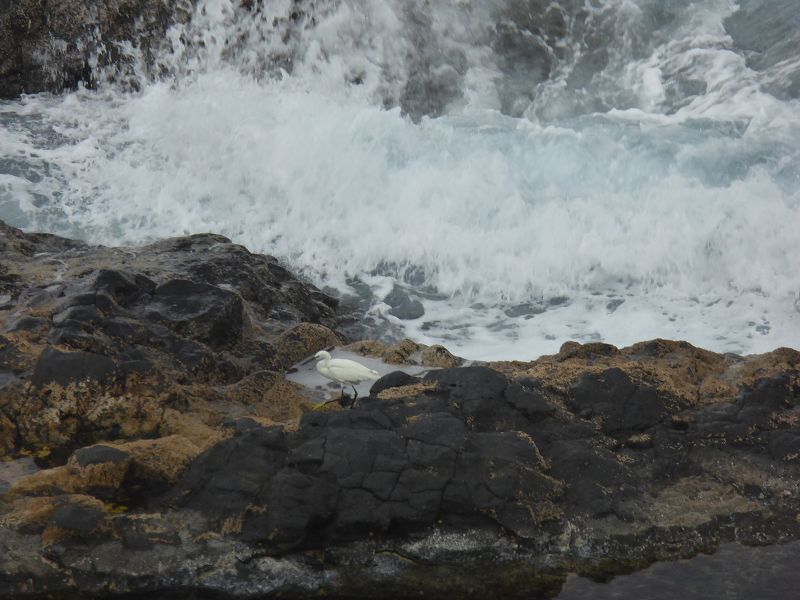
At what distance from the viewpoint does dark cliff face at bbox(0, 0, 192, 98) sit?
1280 centimetres

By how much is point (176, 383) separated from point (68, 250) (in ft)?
10.6

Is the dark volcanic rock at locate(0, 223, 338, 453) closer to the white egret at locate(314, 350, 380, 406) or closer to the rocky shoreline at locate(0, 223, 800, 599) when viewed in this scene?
the rocky shoreline at locate(0, 223, 800, 599)

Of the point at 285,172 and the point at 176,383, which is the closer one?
the point at 176,383

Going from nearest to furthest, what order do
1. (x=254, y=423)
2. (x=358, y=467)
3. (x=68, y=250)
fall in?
(x=358, y=467), (x=254, y=423), (x=68, y=250)

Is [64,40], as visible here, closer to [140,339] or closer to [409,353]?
[140,339]

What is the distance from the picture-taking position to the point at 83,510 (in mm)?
3672

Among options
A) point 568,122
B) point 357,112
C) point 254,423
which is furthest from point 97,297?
point 568,122

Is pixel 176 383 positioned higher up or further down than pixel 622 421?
further down

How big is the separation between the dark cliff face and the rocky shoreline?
8.98m

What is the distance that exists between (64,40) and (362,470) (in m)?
11.6

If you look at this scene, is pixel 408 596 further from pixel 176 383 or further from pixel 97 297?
pixel 97 297

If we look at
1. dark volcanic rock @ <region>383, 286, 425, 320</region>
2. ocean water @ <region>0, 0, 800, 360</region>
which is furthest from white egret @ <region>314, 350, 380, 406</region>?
dark volcanic rock @ <region>383, 286, 425, 320</region>

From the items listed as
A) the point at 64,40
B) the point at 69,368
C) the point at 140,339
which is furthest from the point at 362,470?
the point at 64,40

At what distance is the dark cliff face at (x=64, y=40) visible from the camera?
12805mm
